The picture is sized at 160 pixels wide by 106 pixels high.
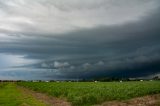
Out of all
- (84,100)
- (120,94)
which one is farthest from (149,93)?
(84,100)

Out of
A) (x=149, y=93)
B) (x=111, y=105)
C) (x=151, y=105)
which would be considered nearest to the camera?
(x=151, y=105)

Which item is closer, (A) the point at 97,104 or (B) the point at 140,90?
(A) the point at 97,104

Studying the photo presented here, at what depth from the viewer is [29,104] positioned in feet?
148

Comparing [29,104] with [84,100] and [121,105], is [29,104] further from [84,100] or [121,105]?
[121,105]

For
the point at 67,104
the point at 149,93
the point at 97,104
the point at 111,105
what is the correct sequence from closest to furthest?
the point at 111,105, the point at 97,104, the point at 67,104, the point at 149,93

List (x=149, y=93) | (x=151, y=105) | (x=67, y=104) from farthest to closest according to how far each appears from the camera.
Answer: (x=149, y=93)
(x=67, y=104)
(x=151, y=105)

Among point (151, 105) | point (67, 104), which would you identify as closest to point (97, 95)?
point (67, 104)

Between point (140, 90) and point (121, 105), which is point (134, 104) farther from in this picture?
point (140, 90)

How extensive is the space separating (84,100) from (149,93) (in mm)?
10753

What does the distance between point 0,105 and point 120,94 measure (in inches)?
629

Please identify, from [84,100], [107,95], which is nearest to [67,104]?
[84,100]

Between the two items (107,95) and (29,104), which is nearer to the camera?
(29,104)

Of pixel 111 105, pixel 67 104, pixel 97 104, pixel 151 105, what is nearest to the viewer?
pixel 151 105

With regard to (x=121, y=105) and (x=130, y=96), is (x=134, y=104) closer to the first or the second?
(x=121, y=105)
